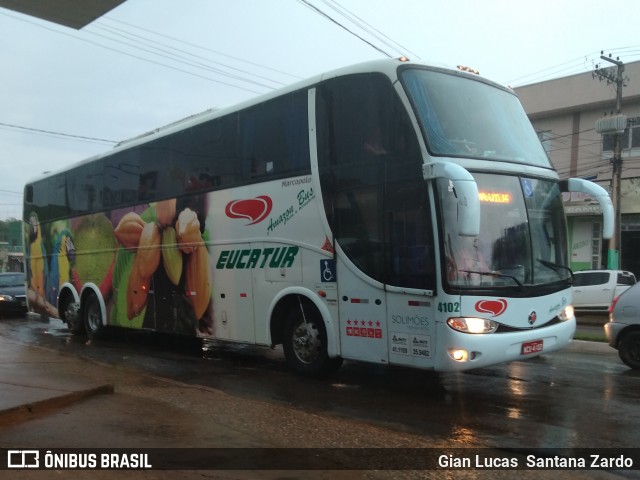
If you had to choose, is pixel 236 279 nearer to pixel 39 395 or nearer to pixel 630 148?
pixel 39 395

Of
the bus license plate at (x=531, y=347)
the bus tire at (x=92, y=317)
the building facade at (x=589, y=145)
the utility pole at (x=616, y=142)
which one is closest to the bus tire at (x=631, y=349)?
the bus license plate at (x=531, y=347)

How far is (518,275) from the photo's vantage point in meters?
6.81

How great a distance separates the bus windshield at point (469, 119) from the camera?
6.80m

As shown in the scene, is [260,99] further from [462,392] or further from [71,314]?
[71,314]

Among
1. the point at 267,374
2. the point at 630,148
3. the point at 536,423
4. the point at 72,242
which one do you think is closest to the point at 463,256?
the point at 536,423

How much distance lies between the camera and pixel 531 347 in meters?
6.78

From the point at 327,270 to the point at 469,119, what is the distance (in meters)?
2.65

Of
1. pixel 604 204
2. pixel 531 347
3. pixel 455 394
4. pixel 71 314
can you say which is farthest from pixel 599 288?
pixel 71 314

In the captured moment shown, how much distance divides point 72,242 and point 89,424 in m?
9.76

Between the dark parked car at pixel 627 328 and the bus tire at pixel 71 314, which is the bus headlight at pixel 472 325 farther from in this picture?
the bus tire at pixel 71 314

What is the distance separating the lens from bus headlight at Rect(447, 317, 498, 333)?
20.7 ft

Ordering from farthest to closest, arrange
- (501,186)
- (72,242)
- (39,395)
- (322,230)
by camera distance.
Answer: (72,242) < (322,230) < (501,186) < (39,395)

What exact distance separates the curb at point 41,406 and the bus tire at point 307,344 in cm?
274

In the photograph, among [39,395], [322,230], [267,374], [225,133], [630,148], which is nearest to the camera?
[39,395]
